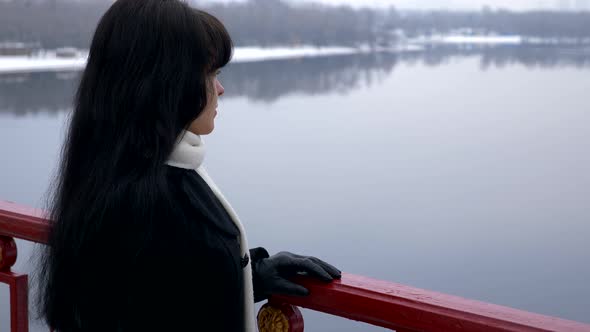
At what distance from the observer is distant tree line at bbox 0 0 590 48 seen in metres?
7.54

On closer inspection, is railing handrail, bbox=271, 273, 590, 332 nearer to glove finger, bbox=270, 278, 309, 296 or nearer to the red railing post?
glove finger, bbox=270, 278, 309, 296

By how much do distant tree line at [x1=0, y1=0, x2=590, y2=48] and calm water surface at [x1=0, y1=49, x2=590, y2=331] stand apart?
79 cm

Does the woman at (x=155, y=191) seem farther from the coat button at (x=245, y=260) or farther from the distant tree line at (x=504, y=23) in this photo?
the distant tree line at (x=504, y=23)

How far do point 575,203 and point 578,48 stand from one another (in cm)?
214

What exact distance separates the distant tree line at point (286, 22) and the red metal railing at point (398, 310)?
18.1ft

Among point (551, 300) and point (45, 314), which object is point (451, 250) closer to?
point (551, 300)

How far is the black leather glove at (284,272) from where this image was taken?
823 mm

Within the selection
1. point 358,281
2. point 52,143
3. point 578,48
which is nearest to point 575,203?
point 578,48

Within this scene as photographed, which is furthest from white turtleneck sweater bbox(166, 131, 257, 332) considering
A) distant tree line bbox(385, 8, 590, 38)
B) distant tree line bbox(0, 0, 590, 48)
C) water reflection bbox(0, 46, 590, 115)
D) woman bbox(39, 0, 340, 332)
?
water reflection bbox(0, 46, 590, 115)

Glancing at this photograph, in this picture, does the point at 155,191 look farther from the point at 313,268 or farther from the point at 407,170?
the point at 407,170

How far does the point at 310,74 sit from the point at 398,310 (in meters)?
12.5

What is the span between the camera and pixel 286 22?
33.7ft

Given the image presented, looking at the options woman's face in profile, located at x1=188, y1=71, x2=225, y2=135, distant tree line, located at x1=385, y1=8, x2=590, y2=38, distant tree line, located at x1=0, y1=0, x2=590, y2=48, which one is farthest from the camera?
distant tree line, located at x1=0, y1=0, x2=590, y2=48

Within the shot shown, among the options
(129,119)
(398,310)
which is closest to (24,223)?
(129,119)
